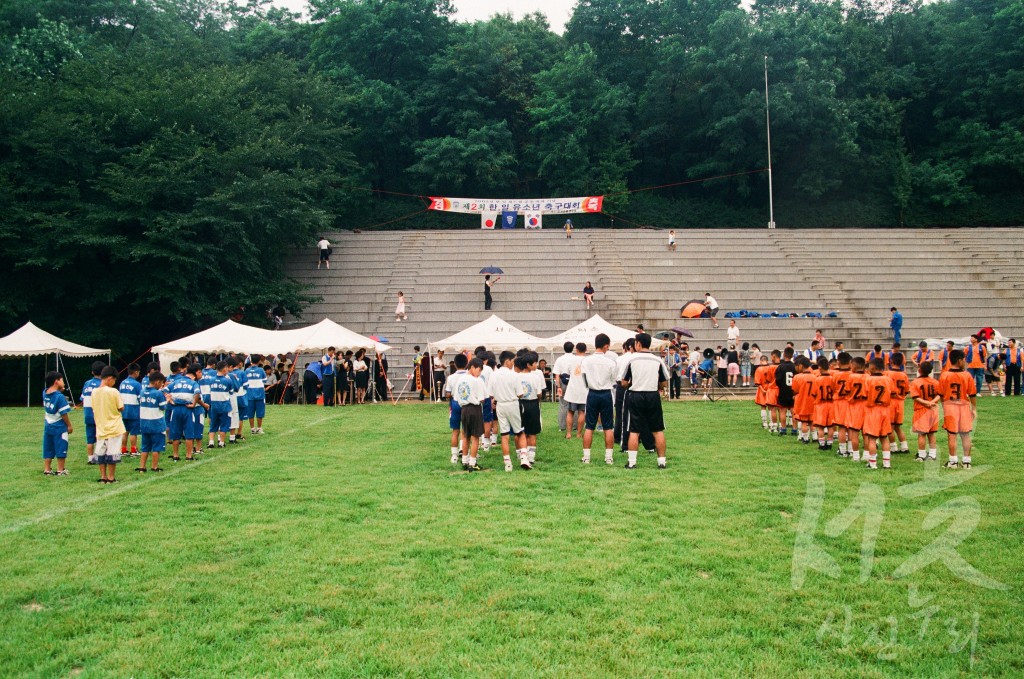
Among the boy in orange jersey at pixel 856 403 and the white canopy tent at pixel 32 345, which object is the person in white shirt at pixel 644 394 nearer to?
the boy in orange jersey at pixel 856 403

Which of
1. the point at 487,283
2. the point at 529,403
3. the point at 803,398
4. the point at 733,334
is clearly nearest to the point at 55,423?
the point at 529,403

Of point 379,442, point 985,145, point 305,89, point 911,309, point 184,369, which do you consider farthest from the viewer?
point 985,145

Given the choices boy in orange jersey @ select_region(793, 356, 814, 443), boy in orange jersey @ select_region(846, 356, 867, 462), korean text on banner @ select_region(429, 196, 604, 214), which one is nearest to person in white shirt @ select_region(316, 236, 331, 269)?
korean text on banner @ select_region(429, 196, 604, 214)

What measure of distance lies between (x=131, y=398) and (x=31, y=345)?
39.0 feet

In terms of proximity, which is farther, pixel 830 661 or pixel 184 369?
pixel 184 369

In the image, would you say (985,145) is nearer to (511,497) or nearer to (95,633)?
(511,497)

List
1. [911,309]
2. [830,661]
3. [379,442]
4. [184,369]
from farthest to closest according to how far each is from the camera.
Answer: [911,309] → [379,442] → [184,369] → [830,661]

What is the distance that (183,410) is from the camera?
1187 cm

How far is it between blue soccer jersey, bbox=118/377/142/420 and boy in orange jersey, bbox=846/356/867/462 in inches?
406

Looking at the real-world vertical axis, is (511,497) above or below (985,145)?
below

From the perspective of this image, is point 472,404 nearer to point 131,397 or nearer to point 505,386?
point 505,386

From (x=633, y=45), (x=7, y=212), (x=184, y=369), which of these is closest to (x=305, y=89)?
(x=7, y=212)

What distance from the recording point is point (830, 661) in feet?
14.2

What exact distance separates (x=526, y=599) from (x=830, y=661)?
6.35ft
